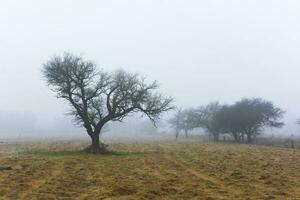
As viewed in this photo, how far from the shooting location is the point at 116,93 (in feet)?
162

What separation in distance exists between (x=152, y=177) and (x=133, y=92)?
24510 millimetres

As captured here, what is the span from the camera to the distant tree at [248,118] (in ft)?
305

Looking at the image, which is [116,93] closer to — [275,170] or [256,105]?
[275,170]

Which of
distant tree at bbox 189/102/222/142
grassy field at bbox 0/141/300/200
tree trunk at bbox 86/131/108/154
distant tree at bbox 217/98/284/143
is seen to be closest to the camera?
grassy field at bbox 0/141/300/200

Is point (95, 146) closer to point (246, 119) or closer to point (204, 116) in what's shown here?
point (246, 119)

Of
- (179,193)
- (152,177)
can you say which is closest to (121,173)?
(152,177)

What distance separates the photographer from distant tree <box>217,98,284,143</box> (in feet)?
305

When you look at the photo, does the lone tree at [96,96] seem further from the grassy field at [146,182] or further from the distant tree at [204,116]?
the distant tree at [204,116]

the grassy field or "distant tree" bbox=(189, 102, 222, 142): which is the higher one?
"distant tree" bbox=(189, 102, 222, 142)

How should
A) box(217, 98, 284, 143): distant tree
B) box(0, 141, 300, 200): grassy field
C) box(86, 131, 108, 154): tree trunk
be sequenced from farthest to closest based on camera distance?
box(217, 98, 284, 143): distant tree → box(86, 131, 108, 154): tree trunk → box(0, 141, 300, 200): grassy field

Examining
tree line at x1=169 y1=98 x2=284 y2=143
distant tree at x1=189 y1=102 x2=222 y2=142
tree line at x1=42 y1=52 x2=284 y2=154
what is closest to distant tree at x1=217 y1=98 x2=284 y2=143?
tree line at x1=169 y1=98 x2=284 y2=143

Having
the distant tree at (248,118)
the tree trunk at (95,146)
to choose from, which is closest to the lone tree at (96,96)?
the tree trunk at (95,146)

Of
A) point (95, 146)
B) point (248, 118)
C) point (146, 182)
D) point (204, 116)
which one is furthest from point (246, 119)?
point (146, 182)

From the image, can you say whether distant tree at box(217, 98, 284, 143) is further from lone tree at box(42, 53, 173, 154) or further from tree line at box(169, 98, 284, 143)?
lone tree at box(42, 53, 173, 154)
